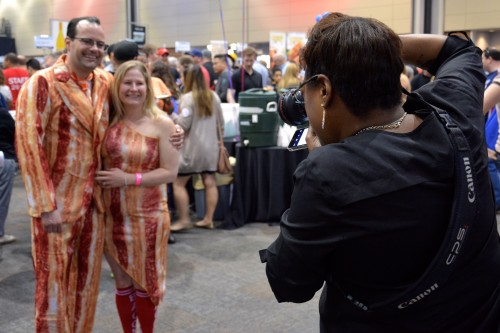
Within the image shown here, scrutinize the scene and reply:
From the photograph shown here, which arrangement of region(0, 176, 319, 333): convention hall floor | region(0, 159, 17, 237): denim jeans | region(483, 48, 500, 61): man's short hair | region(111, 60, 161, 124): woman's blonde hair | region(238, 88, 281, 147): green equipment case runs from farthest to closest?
region(483, 48, 500, 61): man's short hair < region(238, 88, 281, 147): green equipment case < region(0, 159, 17, 237): denim jeans < region(0, 176, 319, 333): convention hall floor < region(111, 60, 161, 124): woman's blonde hair

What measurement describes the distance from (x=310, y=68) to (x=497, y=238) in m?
0.49

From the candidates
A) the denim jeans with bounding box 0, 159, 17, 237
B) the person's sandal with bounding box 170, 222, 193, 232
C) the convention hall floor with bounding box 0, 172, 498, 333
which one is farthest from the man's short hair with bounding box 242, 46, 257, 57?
the denim jeans with bounding box 0, 159, 17, 237

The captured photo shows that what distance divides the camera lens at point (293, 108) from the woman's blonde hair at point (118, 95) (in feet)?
4.97

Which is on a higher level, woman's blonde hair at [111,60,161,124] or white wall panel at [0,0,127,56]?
white wall panel at [0,0,127,56]

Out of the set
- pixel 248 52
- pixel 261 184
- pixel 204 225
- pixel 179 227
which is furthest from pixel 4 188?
pixel 248 52

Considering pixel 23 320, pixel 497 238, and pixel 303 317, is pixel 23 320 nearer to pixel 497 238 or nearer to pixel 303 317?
pixel 303 317

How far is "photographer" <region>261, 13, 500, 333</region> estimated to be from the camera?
3.28 ft

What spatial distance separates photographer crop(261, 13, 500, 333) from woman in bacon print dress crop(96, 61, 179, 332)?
1667 millimetres

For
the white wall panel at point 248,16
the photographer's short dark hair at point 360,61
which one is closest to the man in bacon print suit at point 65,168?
the photographer's short dark hair at point 360,61

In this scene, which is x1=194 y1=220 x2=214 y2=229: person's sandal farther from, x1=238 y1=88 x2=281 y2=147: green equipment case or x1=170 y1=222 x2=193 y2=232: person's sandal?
x1=238 y1=88 x2=281 y2=147: green equipment case

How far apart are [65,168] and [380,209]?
67.3 inches

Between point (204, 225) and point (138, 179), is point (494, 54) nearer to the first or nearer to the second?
point (204, 225)

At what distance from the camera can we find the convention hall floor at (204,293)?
3301 mm

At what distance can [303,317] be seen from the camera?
11.1 ft
